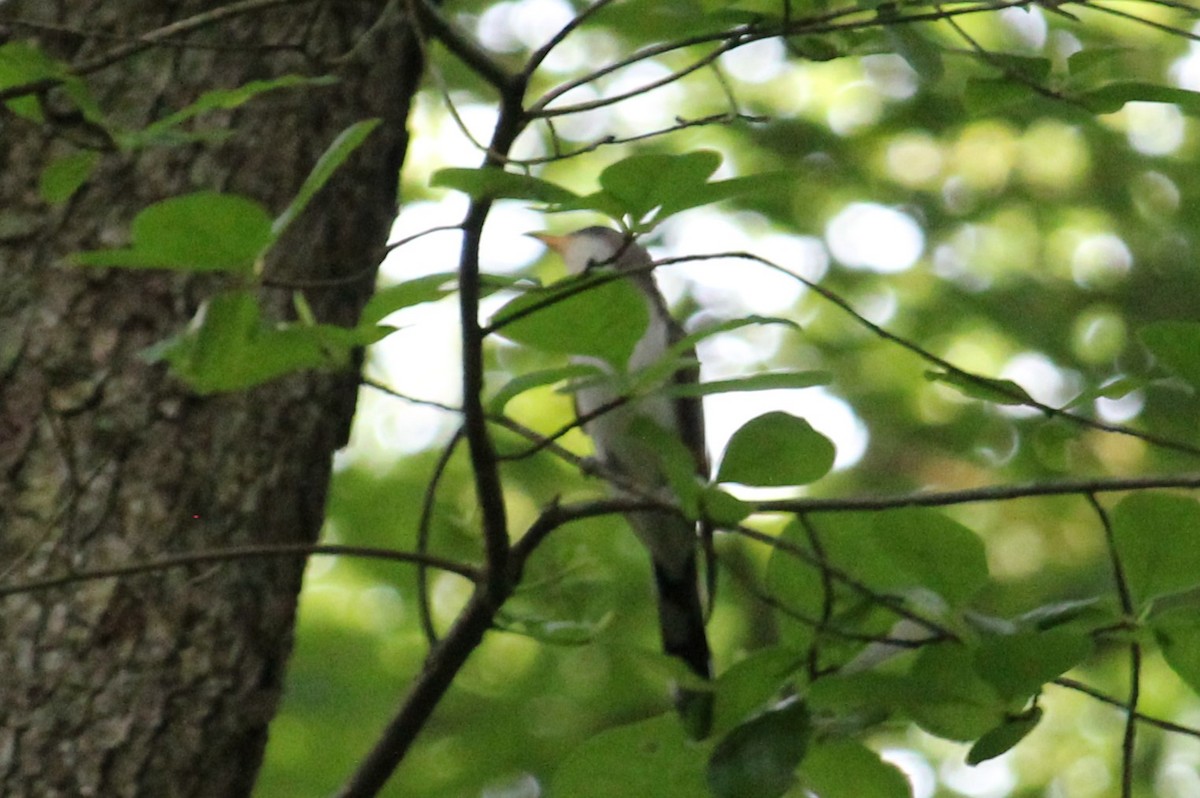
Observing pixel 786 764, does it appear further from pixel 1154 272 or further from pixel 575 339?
pixel 1154 272

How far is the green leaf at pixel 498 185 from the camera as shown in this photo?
108cm

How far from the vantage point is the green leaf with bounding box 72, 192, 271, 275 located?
0.98 m

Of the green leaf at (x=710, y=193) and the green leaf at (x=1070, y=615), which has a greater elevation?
the green leaf at (x=710, y=193)

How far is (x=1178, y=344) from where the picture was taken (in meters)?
1.25

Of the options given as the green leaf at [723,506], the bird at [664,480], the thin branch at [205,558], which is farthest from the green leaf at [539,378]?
the bird at [664,480]


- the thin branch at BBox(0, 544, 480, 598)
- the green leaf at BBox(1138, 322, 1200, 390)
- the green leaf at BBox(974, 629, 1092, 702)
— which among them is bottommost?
the green leaf at BBox(974, 629, 1092, 702)

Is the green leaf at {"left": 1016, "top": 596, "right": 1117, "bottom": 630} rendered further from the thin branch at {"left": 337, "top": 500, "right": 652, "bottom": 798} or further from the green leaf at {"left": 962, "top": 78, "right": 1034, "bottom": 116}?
the green leaf at {"left": 962, "top": 78, "right": 1034, "bottom": 116}

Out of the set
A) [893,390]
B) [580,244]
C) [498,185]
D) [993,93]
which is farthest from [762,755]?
[893,390]

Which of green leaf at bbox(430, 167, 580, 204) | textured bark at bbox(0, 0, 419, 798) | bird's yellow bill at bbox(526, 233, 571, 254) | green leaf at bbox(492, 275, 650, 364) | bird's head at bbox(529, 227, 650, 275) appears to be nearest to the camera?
green leaf at bbox(430, 167, 580, 204)

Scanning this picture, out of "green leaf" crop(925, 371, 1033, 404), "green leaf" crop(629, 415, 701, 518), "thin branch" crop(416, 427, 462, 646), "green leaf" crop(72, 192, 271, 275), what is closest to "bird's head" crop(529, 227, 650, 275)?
"thin branch" crop(416, 427, 462, 646)

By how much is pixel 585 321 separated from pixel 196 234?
1.18ft

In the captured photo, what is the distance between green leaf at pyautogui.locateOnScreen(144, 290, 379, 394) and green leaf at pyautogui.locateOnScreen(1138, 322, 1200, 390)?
2.38ft

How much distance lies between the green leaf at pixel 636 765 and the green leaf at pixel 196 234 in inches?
29.0

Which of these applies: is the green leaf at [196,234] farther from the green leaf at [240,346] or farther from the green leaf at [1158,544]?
the green leaf at [1158,544]
